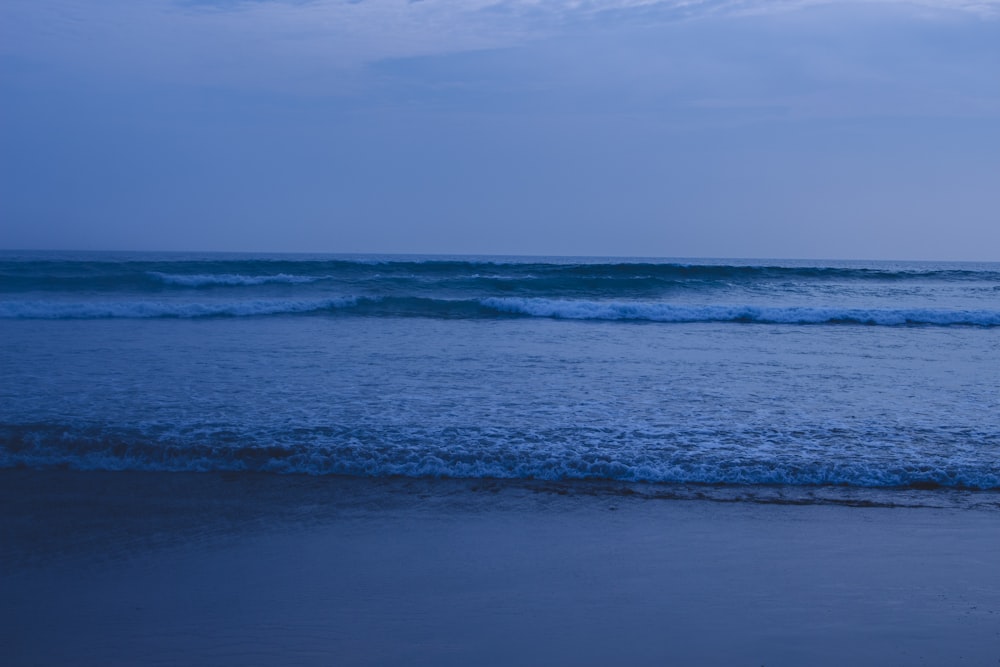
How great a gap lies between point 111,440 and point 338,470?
1.98 metres

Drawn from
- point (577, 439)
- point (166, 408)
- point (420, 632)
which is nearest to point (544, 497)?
point (577, 439)

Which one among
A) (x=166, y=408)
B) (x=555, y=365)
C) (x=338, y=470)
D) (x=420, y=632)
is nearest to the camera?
(x=420, y=632)

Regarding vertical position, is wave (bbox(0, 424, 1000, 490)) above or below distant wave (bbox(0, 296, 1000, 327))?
below

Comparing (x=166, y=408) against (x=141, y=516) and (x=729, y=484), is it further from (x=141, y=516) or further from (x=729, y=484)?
(x=729, y=484)

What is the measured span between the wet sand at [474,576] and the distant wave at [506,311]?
14.1m

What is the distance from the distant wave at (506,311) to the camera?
19.1 m

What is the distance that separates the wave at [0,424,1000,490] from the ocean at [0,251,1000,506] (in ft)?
0.07

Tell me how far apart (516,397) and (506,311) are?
510 inches

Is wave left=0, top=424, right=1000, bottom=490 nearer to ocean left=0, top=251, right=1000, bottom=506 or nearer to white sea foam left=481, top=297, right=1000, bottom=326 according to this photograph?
ocean left=0, top=251, right=1000, bottom=506

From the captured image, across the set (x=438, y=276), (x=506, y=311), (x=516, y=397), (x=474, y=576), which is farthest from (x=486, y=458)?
(x=438, y=276)

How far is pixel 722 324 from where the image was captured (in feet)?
60.9

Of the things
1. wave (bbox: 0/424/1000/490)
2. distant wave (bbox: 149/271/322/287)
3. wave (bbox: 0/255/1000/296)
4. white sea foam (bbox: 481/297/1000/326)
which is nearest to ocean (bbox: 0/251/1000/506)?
wave (bbox: 0/424/1000/490)

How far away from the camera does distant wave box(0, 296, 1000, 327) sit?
1912 cm

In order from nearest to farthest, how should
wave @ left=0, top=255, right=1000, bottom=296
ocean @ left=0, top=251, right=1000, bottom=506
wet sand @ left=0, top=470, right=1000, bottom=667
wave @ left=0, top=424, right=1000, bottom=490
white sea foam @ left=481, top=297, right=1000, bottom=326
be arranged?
wet sand @ left=0, top=470, right=1000, bottom=667 < wave @ left=0, top=424, right=1000, bottom=490 < ocean @ left=0, top=251, right=1000, bottom=506 < white sea foam @ left=481, top=297, right=1000, bottom=326 < wave @ left=0, top=255, right=1000, bottom=296
